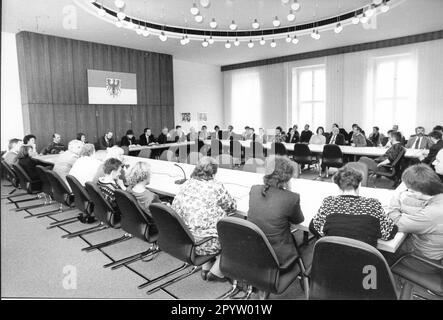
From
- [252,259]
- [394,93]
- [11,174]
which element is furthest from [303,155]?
[11,174]

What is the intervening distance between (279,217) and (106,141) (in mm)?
8425

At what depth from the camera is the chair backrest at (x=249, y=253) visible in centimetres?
206

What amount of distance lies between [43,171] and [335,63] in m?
9.64

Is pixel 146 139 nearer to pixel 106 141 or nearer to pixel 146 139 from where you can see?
pixel 146 139

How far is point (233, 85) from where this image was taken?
46.8ft

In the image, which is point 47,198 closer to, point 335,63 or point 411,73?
point 335,63

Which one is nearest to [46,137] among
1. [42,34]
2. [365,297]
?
[42,34]

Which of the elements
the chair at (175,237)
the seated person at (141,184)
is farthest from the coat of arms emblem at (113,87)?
the chair at (175,237)

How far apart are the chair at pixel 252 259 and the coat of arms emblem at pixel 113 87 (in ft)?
30.0

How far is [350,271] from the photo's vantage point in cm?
177

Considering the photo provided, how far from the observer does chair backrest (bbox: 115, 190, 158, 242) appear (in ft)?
9.92

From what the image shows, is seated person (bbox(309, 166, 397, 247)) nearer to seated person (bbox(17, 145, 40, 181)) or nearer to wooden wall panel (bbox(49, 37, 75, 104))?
seated person (bbox(17, 145, 40, 181))

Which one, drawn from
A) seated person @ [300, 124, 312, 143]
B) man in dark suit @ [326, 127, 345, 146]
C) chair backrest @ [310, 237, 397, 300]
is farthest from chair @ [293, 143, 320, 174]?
chair backrest @ [310, 237, 397, 300]

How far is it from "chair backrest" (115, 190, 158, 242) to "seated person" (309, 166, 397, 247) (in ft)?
5.33
